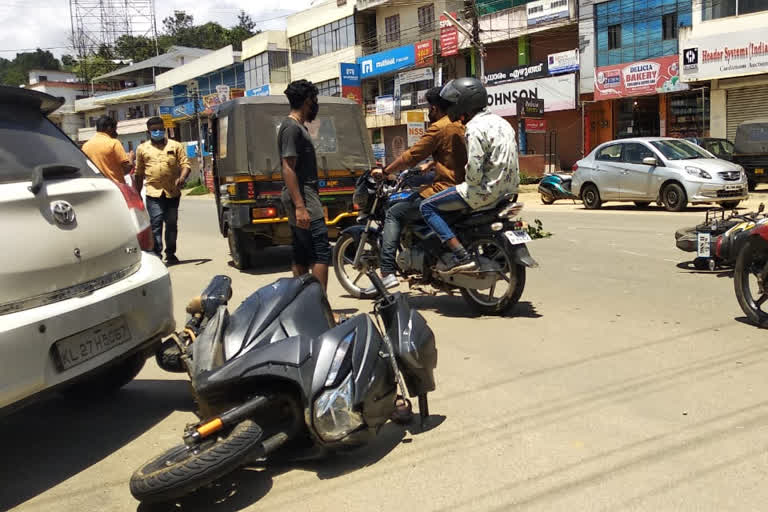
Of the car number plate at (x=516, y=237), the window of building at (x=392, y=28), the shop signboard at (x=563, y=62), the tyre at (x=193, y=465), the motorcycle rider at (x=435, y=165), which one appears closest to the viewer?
the tyre at (x=193, y=465)

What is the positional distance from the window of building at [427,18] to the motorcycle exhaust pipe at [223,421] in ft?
126

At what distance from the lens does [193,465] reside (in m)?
2.63

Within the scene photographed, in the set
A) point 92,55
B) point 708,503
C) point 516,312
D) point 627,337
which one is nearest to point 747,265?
point 627,337

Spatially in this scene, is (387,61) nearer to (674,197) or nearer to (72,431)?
(674,197)

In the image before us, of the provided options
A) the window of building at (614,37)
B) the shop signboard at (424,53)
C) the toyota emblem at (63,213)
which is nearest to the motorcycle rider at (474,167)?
the toyota emblem at (63,213)

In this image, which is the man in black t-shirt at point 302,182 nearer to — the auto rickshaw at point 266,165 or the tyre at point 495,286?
the tyre at point 495,286

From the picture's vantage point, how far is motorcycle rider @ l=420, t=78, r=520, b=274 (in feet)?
18.3

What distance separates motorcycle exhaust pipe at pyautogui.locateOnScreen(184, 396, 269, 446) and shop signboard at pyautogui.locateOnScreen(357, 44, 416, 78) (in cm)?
3834

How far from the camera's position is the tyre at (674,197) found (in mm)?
14443

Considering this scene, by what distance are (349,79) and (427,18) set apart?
6.40 m

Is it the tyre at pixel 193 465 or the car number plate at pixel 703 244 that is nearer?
the tyre at pixel 193 465

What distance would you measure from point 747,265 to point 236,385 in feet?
12.8

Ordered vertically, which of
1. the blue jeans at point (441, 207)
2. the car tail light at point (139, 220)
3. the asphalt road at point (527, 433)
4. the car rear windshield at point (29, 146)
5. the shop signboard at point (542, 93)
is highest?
the shop signboard at point (542, 93)

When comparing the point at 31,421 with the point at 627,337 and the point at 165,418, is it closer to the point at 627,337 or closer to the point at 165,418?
the point at 165,418
